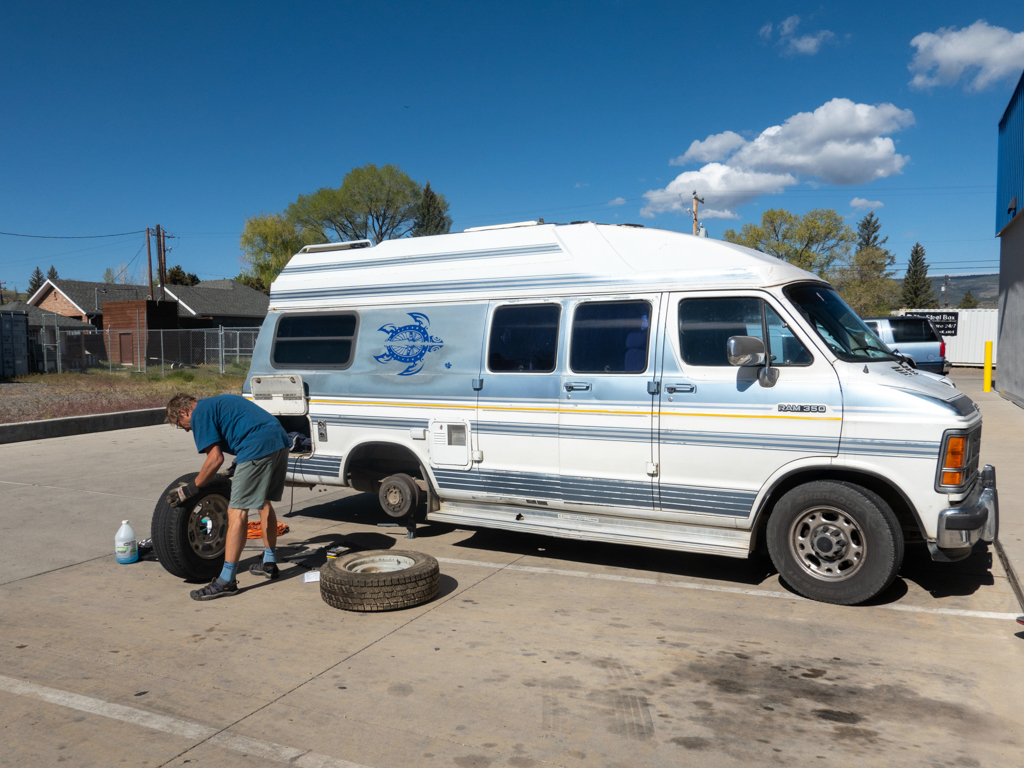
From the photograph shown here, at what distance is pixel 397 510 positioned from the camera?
23.7 feet

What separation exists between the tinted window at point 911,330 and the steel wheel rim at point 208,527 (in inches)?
640

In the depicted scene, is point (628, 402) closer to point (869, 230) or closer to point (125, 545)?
point (125, 545)

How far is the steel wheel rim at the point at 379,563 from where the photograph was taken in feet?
19.1

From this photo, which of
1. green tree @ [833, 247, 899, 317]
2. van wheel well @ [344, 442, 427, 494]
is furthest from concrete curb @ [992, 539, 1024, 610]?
green tree @ [833, 247, 899, 317]

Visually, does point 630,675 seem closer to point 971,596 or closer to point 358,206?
point 971,596

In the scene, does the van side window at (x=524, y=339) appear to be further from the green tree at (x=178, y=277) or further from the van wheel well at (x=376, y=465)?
the green tree at (x=178, y=277)

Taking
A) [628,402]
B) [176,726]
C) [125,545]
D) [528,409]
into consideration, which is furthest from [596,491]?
[125,545]

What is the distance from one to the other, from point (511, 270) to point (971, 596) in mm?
4392

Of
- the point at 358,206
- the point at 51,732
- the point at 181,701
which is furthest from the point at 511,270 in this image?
the point at 358,206

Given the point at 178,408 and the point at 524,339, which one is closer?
the point at 178,408

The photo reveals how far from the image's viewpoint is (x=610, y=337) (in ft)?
20.2

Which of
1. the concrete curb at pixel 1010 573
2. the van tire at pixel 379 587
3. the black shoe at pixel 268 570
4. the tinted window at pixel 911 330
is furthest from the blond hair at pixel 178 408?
the tinted window at pixel 911 330

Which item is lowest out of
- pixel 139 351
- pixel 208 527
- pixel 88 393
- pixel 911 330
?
pixel 208 527

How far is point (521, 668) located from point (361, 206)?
60.6 metres
